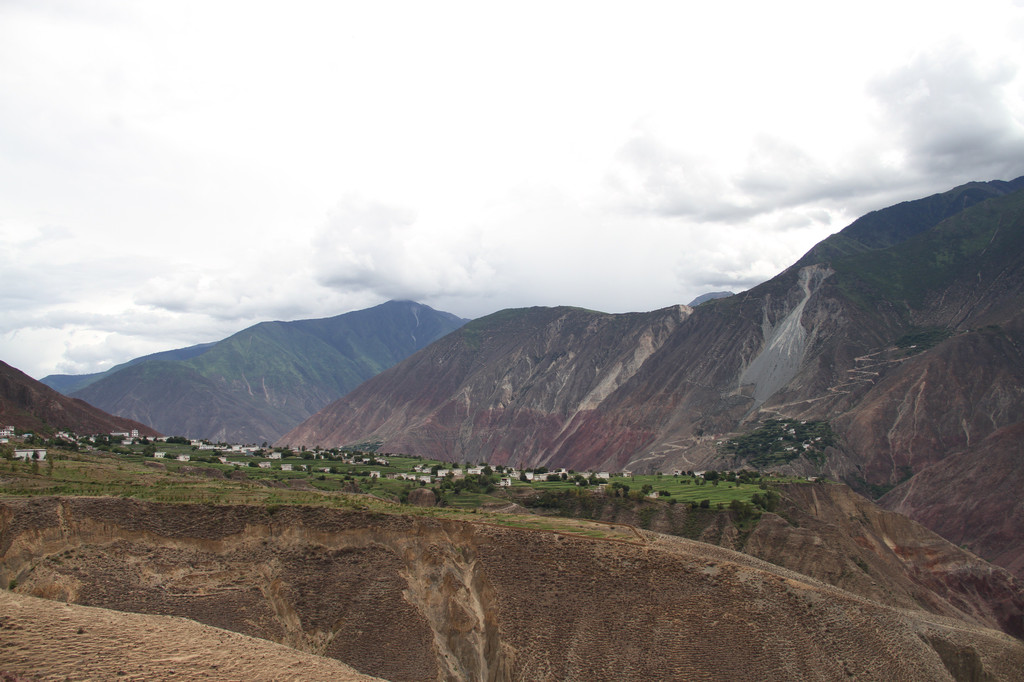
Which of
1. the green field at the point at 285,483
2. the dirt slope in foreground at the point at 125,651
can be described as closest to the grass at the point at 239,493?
the green field at the point at 285,483

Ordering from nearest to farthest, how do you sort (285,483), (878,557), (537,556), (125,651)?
(125,651), (537,556), (878,557), (285,483)

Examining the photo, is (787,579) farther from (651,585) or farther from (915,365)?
(915,365)

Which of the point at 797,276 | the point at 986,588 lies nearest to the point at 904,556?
the point at 986,588

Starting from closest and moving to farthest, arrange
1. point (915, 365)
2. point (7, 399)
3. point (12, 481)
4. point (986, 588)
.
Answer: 1. point (12, 481)
2. point (986, 588)
3. point (7, 399)
4. point (915, 365)

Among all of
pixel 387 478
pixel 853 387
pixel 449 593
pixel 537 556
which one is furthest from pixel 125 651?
pixel 853 387

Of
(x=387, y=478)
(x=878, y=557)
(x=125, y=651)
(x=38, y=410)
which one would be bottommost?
(x=878, y=557)

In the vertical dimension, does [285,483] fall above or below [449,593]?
above

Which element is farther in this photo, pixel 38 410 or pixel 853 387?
pixel 853 387

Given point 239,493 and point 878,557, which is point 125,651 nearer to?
point 239,493

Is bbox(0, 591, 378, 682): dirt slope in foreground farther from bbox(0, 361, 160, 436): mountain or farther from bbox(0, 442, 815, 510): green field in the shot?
bbox(0, 361, 160, 436): mountain
